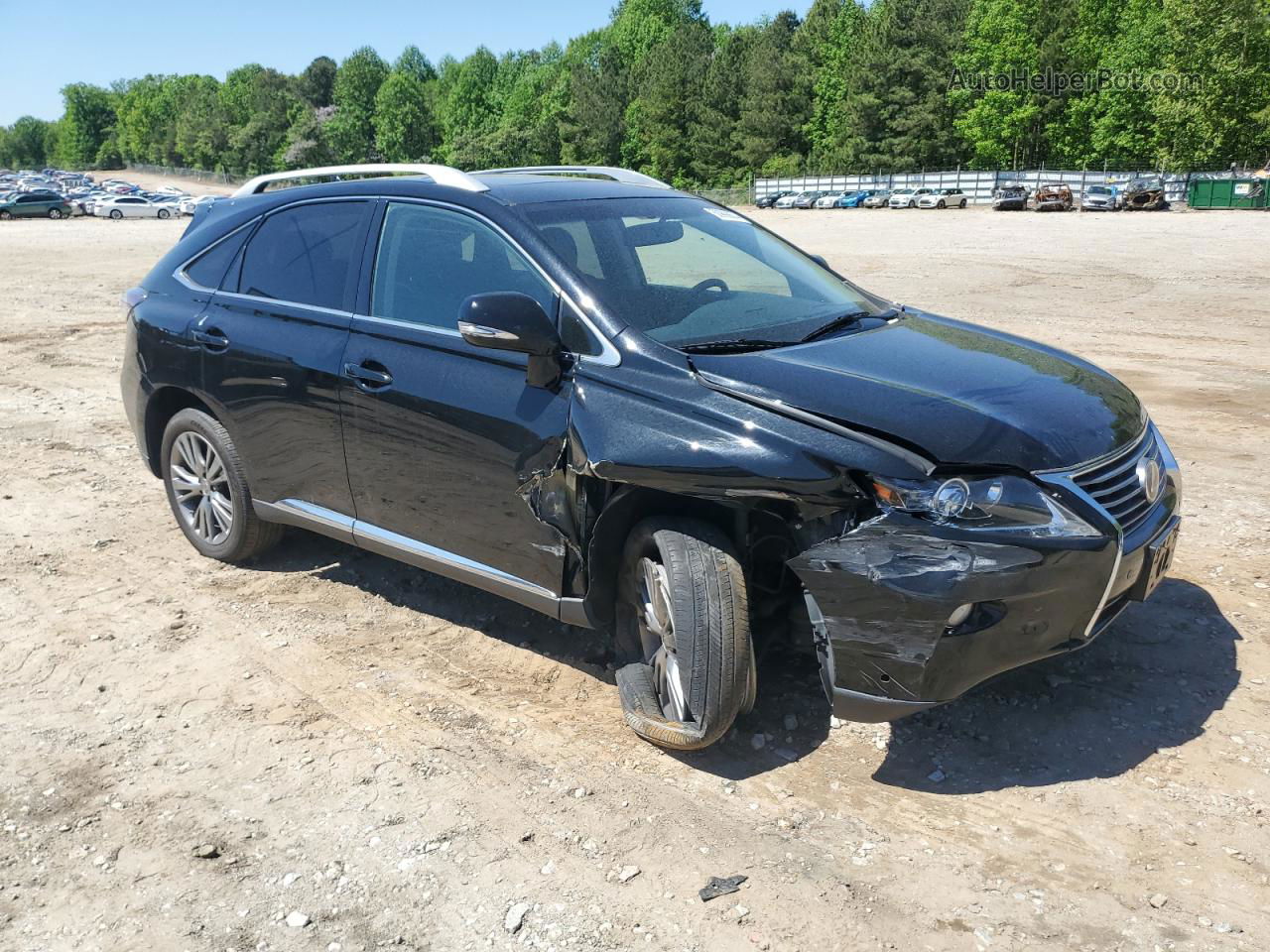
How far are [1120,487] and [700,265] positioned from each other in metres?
1.93

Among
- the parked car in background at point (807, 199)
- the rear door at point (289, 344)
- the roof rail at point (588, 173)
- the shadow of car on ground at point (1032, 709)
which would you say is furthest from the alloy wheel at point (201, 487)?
the parked car in background at point (807, 199)

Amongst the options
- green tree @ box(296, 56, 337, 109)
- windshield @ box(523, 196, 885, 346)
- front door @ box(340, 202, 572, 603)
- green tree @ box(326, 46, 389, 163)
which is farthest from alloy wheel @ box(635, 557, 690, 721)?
green tree @ box(296, 56, 337, 109)

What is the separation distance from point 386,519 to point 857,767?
7.03 ft

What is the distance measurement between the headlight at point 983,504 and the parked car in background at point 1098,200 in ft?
167

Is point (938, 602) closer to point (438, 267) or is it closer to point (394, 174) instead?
point (438, 267)

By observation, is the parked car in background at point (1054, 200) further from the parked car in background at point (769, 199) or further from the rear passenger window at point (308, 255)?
the rear passenger window at point (308, 255)

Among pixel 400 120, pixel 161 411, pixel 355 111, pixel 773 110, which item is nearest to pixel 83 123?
pixel 355 111

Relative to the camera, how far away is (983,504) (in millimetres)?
3188

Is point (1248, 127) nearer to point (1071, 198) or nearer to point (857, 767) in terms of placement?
point (1071, 198)

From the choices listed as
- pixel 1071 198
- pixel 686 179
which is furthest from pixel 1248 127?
pixel 686 179

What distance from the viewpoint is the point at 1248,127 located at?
204 feet

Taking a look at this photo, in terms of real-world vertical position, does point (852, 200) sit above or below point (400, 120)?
below

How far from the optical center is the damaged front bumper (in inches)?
124

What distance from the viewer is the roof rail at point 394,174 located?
447cm
